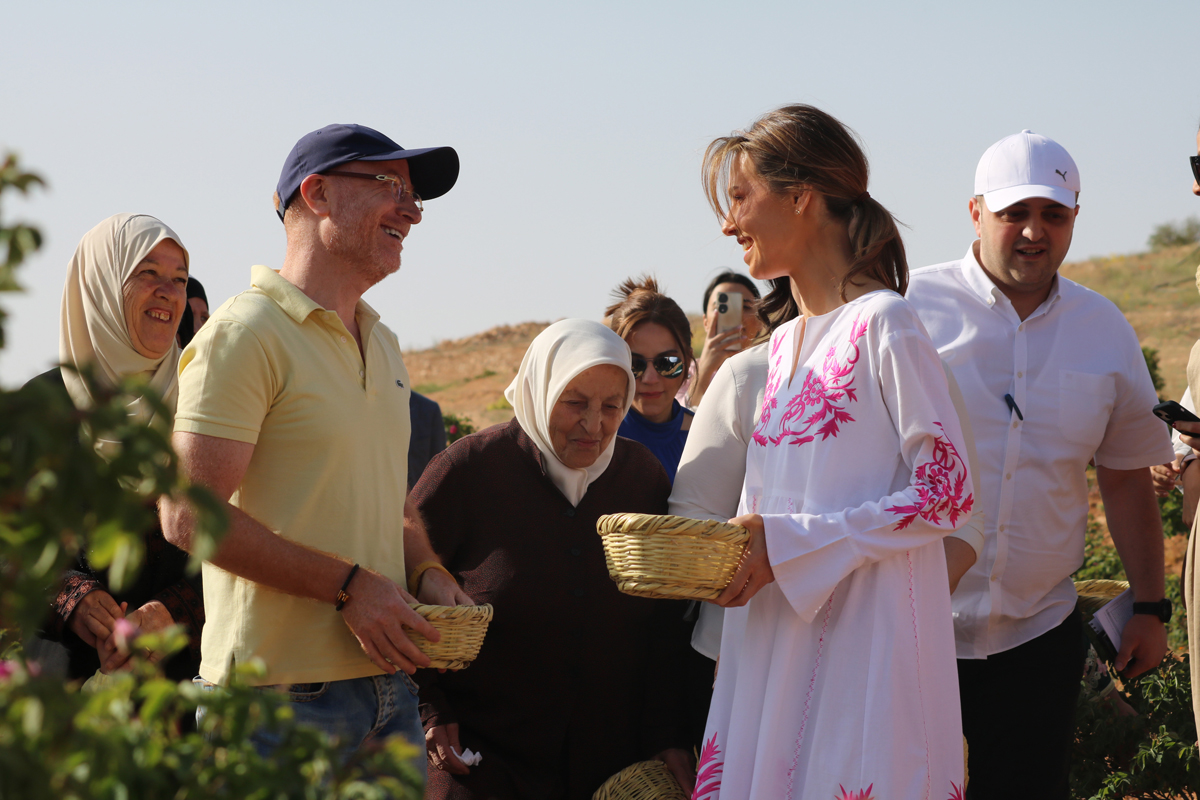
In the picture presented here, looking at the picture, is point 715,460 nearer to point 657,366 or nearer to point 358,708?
point 358,708

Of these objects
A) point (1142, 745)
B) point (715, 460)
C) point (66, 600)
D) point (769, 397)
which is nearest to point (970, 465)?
point (769, 397)

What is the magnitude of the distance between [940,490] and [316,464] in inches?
59.6

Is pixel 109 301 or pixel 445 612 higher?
pixel 109 301

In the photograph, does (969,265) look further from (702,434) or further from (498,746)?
(498,746)

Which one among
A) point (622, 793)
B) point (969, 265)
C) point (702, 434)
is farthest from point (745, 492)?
point (969, 265)

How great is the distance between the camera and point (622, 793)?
10.6 feet

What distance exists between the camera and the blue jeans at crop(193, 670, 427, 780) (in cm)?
258

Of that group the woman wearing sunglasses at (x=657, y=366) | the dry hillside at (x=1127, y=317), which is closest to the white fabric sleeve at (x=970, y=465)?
the woman wearing sunglasses at (x=657, y=366)

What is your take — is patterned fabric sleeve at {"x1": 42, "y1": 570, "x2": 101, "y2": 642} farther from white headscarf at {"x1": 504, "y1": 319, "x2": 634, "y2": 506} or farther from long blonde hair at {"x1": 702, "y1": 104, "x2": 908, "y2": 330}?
long blonde hair at {"x1": 702, "y1": 104, "x2": 908, "y2": 330}

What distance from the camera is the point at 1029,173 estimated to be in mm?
3959

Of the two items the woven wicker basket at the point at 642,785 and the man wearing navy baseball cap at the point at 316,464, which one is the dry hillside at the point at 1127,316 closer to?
the woven wicker basket at the point at 642,785

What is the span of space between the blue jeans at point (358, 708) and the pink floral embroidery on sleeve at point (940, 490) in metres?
1.33

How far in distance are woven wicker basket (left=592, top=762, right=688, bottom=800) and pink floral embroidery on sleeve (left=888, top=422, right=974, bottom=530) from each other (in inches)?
50.2

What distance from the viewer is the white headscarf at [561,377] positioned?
3.45 m
